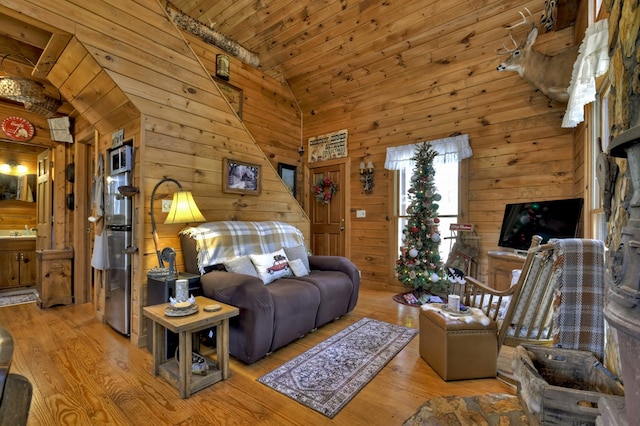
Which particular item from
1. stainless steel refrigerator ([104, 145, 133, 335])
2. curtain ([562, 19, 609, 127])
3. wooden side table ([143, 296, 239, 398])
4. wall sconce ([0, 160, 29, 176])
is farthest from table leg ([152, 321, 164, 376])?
wall sconce ([0, 160, 29, 176])

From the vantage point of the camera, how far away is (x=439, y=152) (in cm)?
412

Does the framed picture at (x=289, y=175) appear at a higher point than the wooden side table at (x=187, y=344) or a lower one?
higher

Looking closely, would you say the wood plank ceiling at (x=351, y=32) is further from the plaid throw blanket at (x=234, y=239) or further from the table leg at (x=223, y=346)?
the table leg at (x=223, y=346)

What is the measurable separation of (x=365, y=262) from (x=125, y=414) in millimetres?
3766

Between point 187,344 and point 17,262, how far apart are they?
454cm

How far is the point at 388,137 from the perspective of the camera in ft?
15.3

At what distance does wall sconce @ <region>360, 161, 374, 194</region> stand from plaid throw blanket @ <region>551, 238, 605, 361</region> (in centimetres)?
335

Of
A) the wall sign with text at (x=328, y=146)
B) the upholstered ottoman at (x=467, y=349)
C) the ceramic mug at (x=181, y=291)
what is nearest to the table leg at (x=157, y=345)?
the ceramic mug at (x=181, y=291)

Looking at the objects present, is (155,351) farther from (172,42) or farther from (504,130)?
(504,130)

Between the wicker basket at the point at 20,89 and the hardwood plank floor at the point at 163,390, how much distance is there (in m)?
2.23

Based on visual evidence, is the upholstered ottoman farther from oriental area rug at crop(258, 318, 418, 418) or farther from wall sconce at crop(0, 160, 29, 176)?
wall sconce at crop(0, 160, 29, 176)

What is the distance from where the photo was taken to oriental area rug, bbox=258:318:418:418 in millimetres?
1807

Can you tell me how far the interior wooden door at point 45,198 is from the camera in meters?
4.03

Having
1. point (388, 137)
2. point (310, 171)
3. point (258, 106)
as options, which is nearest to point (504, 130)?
point (388, 137)
